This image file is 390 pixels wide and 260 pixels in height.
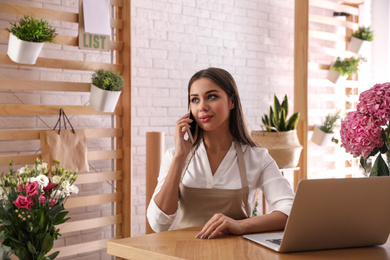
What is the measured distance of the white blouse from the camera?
2.11 metres

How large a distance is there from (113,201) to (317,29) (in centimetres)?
331

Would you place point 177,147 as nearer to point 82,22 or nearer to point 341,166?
point 82,22

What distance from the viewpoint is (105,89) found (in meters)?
3.58

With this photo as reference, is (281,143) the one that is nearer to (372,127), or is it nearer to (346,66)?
(346,66)

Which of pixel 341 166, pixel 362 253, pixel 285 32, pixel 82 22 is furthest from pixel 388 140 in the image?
pixel 341 166

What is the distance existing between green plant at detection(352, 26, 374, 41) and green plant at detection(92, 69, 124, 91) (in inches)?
130

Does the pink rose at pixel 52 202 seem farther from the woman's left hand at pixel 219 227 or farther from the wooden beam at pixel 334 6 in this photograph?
the wooden beam at pixel 334 6

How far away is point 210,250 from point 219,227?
0.20 m

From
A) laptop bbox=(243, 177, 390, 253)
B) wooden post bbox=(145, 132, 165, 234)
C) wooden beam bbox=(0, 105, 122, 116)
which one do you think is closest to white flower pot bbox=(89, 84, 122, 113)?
wooden beam bbox=(0, 105, 122, 116)

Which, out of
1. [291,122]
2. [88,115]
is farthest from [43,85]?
[291,122]

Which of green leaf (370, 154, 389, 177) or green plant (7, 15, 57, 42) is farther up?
green plant (7, 15, 57, 42)

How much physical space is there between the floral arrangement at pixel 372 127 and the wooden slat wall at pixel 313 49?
3.22 m

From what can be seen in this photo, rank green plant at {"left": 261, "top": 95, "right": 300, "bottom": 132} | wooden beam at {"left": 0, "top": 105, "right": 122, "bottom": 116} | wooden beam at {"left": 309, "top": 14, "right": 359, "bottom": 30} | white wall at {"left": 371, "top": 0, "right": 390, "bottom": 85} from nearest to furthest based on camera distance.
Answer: wooden beam at {"left": 0, "top": 105, "right": 122, "bottom": 116} → green plant at {"left": 261, "top": 95, "right": 300, "bottom": 132} → wooden beam at {"left": 309, "top": 14, "right": 359, "bottom": 30} → white wall at {"left": 371, "top": 0, "right": 390, "bottom": 85}

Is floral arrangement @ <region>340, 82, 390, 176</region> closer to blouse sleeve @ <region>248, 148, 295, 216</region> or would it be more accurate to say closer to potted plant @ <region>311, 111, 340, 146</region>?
blouse sleeve @ <region>248, 148, 295, 216</region>
